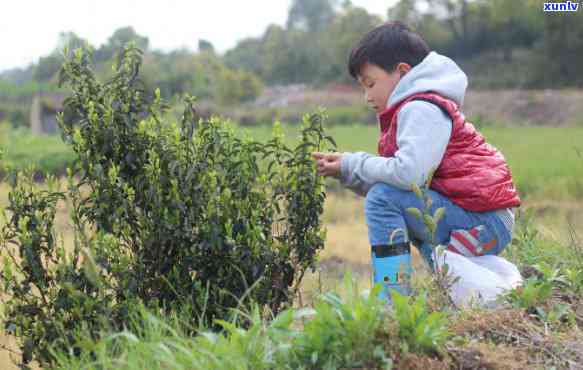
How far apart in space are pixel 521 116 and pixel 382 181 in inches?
913

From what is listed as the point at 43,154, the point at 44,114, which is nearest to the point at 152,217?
the point at 43,154

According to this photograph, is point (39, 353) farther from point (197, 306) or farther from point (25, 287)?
point (197, 306)

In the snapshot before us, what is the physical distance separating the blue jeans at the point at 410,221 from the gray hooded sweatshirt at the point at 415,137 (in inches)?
2.3

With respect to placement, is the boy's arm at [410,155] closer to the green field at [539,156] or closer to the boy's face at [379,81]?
the boy's face at [379,81]

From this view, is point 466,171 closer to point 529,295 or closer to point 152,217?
point 529,295

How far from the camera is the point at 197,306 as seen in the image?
2.77m

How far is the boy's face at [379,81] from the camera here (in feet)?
10.2

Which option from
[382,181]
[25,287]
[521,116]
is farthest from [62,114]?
[521,116]

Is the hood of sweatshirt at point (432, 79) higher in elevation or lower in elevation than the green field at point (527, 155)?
higher

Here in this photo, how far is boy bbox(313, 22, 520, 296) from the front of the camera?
2.81m

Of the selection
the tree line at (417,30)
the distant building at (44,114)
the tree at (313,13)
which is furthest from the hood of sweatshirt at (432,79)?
the tree at (313,13)

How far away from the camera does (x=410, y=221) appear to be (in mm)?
2896

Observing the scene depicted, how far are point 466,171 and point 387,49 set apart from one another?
581mm

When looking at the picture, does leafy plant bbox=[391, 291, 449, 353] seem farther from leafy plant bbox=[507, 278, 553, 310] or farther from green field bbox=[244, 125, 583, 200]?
green field bbox=[244, 125, 583, 200]
